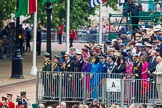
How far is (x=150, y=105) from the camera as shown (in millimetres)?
23797

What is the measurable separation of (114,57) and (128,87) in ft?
5.09

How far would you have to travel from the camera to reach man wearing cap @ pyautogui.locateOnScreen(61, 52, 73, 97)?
25766 mm

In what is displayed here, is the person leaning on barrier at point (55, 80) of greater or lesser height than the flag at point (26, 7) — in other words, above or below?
below

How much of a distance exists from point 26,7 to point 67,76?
11.8m

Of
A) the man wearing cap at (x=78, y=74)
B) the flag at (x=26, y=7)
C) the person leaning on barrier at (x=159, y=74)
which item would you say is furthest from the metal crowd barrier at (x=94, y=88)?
the flag at (x=26, y=7)

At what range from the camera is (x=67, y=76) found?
1017 inches

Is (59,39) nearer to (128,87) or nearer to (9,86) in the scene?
(9,86)

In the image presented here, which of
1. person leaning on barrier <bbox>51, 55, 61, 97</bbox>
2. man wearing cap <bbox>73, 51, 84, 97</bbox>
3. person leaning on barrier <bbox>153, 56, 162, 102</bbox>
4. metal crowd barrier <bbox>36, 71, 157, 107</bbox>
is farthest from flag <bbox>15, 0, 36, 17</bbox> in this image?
person leaning on barrier <bbox>153, 56, 162, 102</bbox>

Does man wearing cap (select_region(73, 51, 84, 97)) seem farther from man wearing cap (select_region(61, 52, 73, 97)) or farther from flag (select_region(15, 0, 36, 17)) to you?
flag (select_region(15, 0, 36, 17))

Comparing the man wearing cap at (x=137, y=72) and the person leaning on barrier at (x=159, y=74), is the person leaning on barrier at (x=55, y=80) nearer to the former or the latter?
the man wearing cap at (x=137, y=72)

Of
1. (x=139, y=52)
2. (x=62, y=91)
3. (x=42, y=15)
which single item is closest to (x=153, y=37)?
(x=139, y=52)

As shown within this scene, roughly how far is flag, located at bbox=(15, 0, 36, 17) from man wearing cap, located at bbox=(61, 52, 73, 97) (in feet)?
34.5

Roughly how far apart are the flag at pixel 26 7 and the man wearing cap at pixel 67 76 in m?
10.5

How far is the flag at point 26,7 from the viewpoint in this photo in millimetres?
36812
